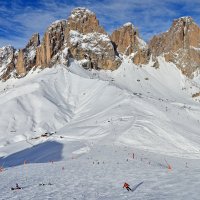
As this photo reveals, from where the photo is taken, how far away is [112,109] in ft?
316

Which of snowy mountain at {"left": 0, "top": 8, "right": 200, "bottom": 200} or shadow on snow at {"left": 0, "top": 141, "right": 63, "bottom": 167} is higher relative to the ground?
snowy mountain at {"left": 0, "top": 8, "right": 200, "bottom": 200}

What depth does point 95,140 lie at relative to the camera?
2479 inches

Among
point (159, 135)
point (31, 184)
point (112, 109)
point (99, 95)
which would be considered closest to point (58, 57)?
point (99, 95)

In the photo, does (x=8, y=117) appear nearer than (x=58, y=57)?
Yes

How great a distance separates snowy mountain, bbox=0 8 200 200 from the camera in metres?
22.0

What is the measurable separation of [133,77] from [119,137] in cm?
13784

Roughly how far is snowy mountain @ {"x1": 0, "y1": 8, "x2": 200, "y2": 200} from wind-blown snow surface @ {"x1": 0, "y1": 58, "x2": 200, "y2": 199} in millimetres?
82

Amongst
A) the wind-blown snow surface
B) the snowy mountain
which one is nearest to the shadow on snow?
the snowy mountain

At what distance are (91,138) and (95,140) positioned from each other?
133 inches

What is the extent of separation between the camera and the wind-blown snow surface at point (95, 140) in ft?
71.7

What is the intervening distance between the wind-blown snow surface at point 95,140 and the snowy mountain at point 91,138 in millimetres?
82

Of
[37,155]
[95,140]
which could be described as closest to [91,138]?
[95,140]

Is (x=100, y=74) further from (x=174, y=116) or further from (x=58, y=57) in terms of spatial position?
(x=174, y=116)

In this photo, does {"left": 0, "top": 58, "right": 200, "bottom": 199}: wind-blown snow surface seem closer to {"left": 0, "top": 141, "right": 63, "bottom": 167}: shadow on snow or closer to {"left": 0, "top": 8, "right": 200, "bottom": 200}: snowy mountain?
{"left": 0, "top": 8, "right": 200, "bottom": 200}: snowy mountain
